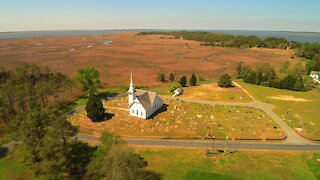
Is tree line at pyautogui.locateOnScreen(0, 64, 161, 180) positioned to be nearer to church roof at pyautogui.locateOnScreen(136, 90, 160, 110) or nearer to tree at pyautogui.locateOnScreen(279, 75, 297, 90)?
church roof at pyautogui.locateOnScreen(136, 90, 160, 110)

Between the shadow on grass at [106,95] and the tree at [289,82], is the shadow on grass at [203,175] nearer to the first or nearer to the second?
the shadow on grass at [106,95]

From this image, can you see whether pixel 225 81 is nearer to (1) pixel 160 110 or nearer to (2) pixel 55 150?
(1) pixel 160 110

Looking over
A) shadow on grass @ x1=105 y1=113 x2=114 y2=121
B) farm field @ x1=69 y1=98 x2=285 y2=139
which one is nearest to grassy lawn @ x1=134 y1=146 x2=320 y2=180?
farm field @ x1=69 y1=98 x2=285 y2=139

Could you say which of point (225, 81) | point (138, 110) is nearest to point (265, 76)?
point (225, 81)

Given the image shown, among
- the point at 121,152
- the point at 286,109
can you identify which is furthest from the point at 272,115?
the point at 121,152

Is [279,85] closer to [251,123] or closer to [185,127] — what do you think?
[251,123]

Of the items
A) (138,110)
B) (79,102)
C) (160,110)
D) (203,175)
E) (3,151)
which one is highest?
(138,110)
